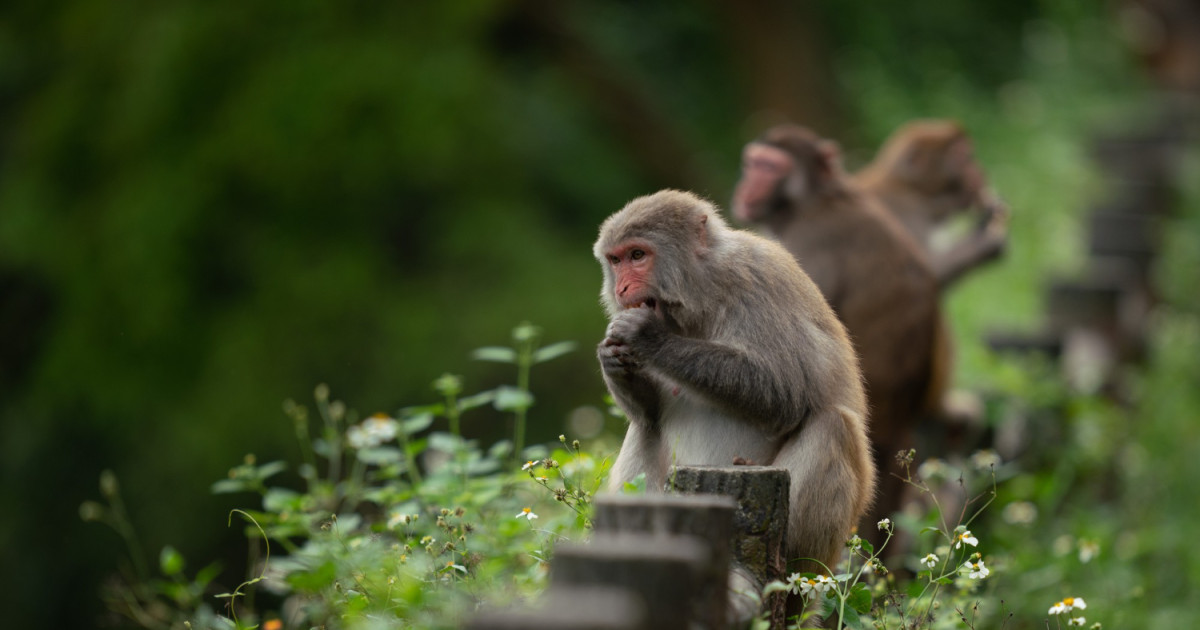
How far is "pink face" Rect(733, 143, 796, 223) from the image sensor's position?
16.9 feet

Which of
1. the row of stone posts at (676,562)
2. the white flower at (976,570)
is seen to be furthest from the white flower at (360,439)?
the white flower at (976,570)

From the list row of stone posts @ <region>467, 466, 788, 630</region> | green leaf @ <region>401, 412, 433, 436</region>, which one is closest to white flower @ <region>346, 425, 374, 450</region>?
green leaf @ <region>401, 412, 433, 436</region>

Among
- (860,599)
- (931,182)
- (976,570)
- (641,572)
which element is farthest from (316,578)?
(931,182)

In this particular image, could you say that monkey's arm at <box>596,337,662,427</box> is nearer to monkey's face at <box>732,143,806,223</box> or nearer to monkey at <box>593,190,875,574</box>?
monkey at <box>593,190,875,574</box>

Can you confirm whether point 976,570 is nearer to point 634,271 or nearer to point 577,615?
point 634,271

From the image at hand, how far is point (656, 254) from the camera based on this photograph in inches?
123

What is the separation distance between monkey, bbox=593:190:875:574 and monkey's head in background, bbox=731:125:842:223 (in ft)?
6.07

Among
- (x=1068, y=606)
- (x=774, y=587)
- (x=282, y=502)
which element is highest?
(x=1068, y=606)

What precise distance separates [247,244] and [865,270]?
5.94 meters

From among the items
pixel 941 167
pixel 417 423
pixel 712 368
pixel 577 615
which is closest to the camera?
pixel 577 615

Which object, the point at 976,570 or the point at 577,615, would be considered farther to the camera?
the point at 976,570

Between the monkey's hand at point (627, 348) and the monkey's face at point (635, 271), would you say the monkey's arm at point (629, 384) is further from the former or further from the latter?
the monkey's face at point (635, 271)

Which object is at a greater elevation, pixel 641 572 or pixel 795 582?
pixel 795 582

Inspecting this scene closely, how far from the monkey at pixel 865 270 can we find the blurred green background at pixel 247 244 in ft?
9.07
